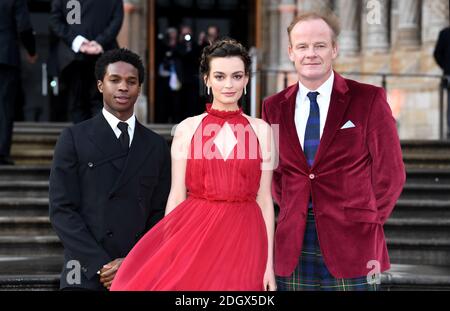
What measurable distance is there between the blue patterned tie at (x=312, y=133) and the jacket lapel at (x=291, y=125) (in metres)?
0.04

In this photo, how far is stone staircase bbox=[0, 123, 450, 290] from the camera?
623cm

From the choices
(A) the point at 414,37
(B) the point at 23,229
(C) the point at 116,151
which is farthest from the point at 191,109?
(C) the point at 116,151

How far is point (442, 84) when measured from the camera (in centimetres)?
1190

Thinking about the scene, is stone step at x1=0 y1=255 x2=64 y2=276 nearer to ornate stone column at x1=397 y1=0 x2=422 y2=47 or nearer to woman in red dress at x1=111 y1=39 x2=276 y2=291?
woman in red dress at x1=111 y1=39 x2=276 y2=291

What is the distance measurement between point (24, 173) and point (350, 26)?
777 cm

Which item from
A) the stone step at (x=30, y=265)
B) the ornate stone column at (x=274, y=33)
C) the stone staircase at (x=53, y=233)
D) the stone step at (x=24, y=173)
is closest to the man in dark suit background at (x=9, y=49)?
the stone step at (x=24, y=173)

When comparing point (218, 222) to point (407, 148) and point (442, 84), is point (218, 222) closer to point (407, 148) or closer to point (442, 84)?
point (407, 148)

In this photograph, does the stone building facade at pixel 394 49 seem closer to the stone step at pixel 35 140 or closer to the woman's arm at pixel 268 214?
the stone step at pixel 35 140

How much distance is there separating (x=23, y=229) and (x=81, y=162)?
149 inches

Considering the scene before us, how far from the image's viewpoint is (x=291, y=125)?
3.93 meters

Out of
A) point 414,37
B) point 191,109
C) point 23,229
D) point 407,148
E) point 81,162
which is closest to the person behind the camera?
point 81,162

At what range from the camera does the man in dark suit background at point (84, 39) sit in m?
7.93

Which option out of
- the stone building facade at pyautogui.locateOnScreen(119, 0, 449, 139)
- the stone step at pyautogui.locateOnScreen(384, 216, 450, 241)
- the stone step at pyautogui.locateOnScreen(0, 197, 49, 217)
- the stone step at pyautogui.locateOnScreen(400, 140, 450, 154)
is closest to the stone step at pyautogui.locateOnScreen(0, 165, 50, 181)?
the stone step at pyautogui.locateOnScreen(0, 197, 49, 217)

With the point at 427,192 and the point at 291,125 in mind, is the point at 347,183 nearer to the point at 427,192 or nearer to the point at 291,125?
the point at 291,125
